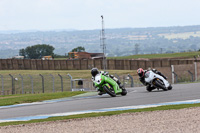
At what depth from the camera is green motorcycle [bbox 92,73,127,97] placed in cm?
1800

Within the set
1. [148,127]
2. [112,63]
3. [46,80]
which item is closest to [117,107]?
[148,127]

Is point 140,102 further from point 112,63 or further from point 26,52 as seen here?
point 26,52

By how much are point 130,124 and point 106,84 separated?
292 inches

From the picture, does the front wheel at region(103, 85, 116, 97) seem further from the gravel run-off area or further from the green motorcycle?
the gravel run-off area

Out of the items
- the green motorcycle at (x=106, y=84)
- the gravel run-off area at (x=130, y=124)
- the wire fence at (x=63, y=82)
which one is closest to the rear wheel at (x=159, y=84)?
the green motorcycle at (x=106, y=84)

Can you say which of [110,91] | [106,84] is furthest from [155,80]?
[106,84]

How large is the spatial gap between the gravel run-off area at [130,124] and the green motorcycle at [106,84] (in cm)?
553

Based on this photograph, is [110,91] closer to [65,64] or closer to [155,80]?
[155,80]

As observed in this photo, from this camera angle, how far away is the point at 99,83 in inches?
709

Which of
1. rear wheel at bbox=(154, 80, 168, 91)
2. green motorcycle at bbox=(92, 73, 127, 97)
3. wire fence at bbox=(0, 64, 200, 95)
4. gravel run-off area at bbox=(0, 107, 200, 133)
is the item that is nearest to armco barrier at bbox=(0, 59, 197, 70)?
wire fence at bbox=(0, 64, 200, 95)

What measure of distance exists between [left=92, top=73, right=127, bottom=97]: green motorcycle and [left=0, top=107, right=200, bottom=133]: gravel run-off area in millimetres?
5533

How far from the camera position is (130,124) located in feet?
35.3

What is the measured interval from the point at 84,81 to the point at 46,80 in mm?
2936

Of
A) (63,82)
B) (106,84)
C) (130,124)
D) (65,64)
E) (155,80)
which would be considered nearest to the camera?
(130,124)
